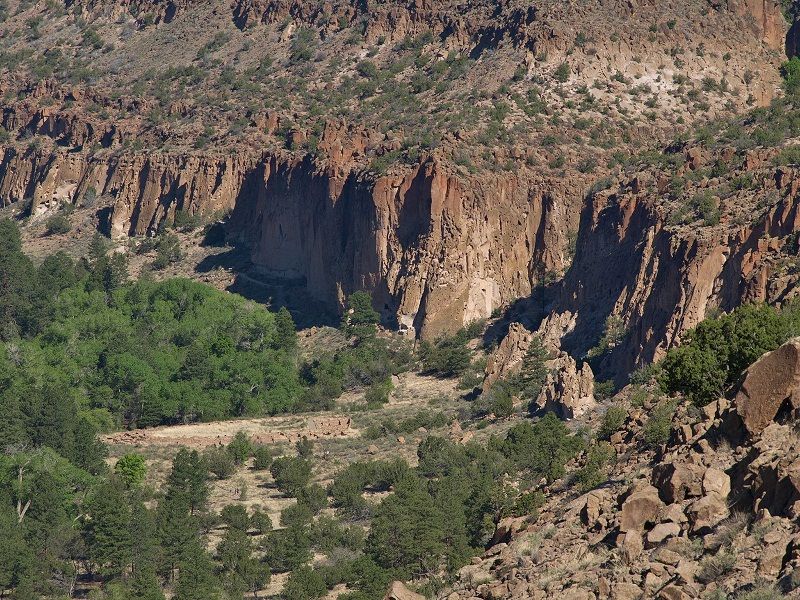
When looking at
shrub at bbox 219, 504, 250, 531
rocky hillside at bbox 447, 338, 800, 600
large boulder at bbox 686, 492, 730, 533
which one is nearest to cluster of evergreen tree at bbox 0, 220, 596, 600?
shrub at bbox 219, 504, 250, 531

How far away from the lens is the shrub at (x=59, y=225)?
122812 millimetres

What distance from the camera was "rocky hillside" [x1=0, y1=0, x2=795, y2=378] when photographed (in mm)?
79312

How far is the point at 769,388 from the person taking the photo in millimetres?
30594

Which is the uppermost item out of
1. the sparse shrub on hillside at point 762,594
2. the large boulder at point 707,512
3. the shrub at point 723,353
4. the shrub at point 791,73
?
the shrub at point 791,73

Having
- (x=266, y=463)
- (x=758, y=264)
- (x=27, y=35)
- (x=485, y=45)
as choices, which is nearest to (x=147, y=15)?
(x=27, y=35)

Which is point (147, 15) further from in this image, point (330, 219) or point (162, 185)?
point (330, 219)

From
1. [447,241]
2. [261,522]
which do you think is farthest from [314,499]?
[447,241]

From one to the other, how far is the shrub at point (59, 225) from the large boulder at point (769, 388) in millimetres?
97320

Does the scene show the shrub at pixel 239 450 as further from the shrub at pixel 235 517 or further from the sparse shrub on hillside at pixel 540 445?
the sparse shrub on hillside at pixel 540 445

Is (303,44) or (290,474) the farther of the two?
(303,44)


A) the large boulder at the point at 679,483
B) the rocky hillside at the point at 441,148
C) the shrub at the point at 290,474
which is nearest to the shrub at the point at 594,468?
the large boulder at the point at 679,483

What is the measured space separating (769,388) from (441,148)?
66.5 metres

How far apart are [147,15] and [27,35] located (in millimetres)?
14578

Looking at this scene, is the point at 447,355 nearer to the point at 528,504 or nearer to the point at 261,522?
the point at 261,522
